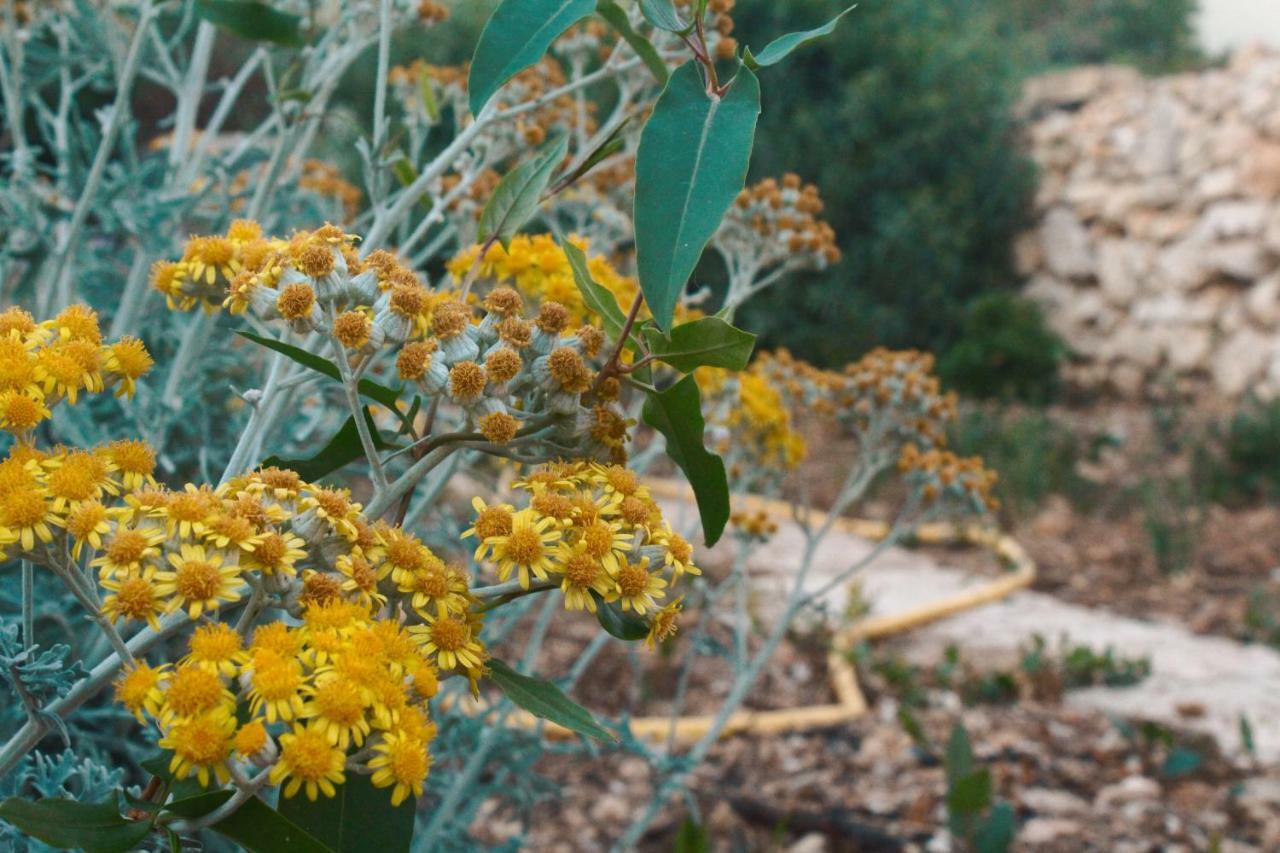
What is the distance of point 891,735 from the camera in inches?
126

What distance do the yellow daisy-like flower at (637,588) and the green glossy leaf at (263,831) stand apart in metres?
0.25

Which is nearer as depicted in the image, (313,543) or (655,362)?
(313,543)

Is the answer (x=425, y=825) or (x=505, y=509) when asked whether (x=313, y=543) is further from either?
(x=425, y=825)

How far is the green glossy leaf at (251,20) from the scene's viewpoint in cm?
132

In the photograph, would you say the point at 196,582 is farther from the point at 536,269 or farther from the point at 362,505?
the point at 536,269

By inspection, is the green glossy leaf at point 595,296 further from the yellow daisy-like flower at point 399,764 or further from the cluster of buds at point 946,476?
the cluster of buds at point 946,476

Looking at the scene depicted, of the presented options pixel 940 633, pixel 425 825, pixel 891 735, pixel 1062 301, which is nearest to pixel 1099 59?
pixel 1062 301

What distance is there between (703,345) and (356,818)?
0.40 m

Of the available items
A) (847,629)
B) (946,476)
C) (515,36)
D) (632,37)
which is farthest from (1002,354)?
(515,36)

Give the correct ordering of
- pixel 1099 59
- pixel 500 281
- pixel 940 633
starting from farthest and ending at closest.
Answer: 1. pixel 1099 59
2. pixel 940 633
3. pixel 500 281

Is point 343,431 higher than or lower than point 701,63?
lower

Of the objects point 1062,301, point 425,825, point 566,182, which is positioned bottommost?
point 425,825

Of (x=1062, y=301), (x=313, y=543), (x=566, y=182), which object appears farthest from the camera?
(x=1062, y=301)

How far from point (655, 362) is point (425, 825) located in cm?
121
